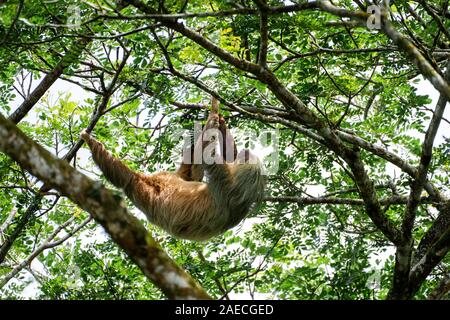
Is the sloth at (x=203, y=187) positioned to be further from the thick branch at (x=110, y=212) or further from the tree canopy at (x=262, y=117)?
the thick branch at (x=110, y=212)

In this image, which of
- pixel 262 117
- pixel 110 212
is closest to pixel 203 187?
pixel 262 117

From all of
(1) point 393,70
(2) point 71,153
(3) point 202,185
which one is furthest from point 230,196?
(1) point 393,70

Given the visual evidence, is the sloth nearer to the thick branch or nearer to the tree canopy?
the tree canopy

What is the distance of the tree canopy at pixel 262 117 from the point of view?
6391mm

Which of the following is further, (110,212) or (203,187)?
(203,187)

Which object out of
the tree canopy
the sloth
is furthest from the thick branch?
the sloth

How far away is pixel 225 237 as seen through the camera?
10148 millimetres

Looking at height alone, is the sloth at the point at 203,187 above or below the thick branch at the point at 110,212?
above

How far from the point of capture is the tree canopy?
21.0ft

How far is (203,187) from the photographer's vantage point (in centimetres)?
787

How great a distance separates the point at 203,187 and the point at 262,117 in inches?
49.3

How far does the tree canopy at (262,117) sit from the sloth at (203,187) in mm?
473

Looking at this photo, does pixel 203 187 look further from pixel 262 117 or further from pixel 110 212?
pixel 110 212

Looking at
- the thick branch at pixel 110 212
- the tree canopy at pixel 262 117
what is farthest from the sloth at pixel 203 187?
the thick branch at pixel 110 212
